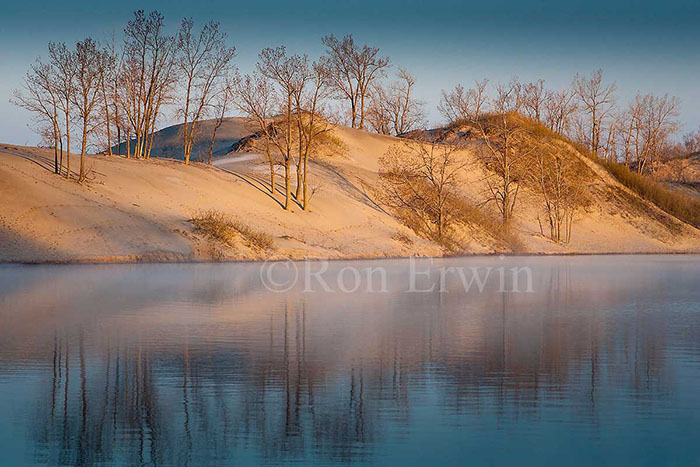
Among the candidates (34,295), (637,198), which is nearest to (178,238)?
(34,295)

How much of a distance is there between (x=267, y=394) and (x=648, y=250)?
58457 mm

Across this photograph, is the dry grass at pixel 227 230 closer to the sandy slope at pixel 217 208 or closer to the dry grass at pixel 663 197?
the sandy slope at pixel 217 208

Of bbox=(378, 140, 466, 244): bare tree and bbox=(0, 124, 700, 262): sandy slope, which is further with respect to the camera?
bbox=(378, 140, 466, 244): bare tree

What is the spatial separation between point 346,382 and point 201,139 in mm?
85909

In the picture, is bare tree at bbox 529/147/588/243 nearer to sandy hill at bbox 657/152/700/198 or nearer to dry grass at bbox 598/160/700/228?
dry grass at bbox 598/160/700/228

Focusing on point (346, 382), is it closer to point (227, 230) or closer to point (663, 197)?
point (227, 230)

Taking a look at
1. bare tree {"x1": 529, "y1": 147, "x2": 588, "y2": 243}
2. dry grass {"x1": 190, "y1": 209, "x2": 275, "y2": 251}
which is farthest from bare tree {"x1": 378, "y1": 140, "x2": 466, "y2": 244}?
dry grass {"x1": 190, "y1": 209, "x2": 275, "y2": 251}

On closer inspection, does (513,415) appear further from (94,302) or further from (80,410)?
(94,302)

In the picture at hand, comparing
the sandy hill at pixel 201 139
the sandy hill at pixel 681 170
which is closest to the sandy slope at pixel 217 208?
the sandy hill at pixel 201 139

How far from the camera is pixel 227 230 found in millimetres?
41688

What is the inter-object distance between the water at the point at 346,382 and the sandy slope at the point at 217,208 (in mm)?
17455

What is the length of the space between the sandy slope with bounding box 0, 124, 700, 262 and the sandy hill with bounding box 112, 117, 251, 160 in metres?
22.5

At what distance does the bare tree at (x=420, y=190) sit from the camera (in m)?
54.7

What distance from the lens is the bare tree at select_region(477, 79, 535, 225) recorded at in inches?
2534
